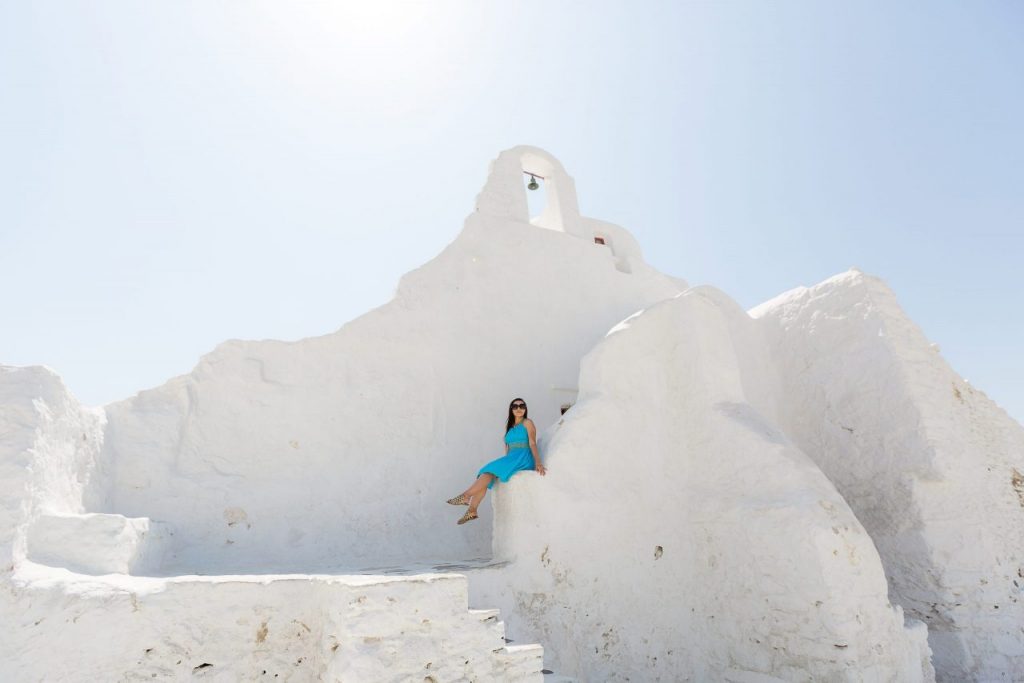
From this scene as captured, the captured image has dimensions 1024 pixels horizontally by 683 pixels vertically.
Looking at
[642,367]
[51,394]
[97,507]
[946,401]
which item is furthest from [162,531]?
[946,401]

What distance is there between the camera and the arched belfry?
8.20 metres

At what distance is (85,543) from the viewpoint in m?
3.60

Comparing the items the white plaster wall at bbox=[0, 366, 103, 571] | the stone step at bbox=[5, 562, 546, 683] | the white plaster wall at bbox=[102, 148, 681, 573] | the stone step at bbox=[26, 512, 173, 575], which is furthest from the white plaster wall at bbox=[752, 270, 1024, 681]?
the white plaster wall at bbox=[0, 366, 103, 571]

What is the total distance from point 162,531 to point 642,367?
416 cm

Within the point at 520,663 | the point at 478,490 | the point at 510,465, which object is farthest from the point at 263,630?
the point at 510,465

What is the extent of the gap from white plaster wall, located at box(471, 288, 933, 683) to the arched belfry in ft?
10.2

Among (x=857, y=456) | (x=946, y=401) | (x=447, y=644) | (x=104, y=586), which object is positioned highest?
(x=946, y=401)

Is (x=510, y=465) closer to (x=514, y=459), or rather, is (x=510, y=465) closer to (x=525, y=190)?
(x=514, y=459)

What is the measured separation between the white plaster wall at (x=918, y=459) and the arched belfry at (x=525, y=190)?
3.56m

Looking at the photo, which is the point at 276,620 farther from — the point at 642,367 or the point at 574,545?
the point at 642,367

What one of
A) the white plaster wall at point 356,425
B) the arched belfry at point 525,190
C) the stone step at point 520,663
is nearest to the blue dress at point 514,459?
the white plaster wall at point 356,425

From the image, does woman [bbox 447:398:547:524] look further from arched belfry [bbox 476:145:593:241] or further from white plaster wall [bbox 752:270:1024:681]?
arched belfry [bbox 476:145:593:241]

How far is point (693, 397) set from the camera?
5.62 m

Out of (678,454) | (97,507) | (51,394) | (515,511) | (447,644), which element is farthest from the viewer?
(678,454)
